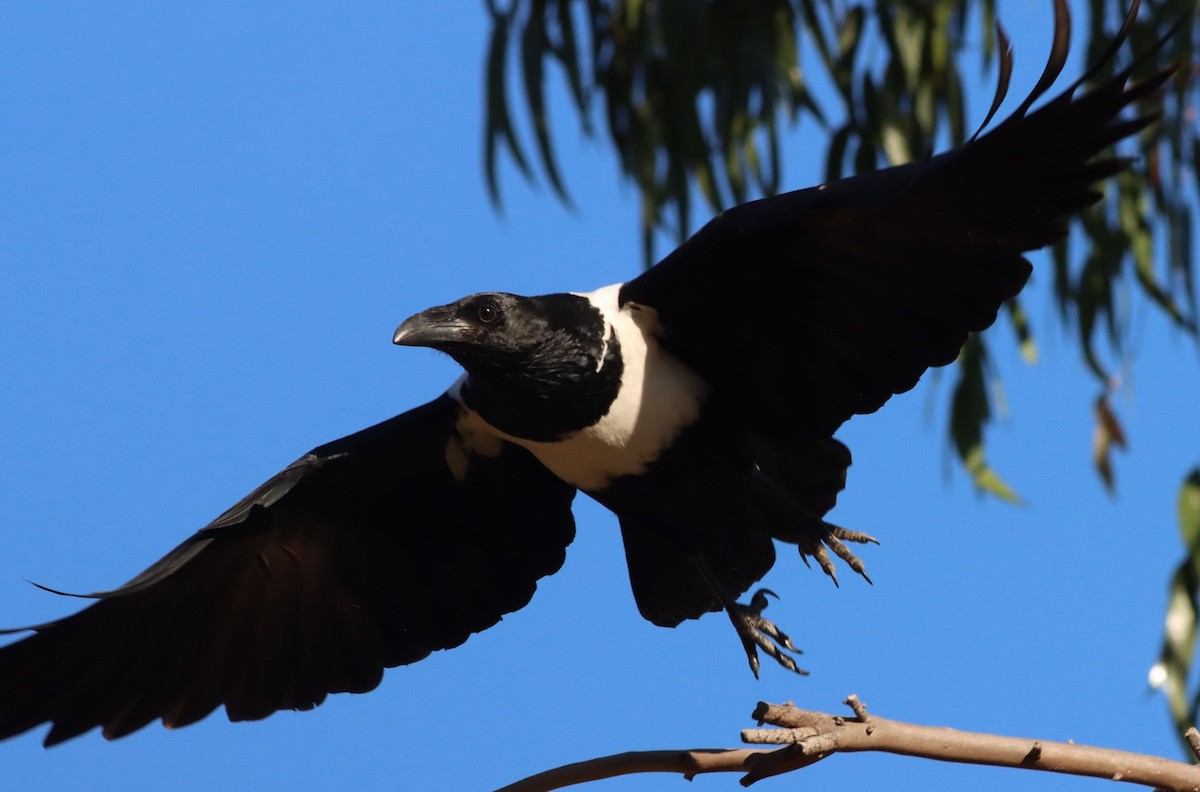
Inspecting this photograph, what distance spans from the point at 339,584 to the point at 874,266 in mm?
1573

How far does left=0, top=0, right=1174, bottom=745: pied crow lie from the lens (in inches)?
127

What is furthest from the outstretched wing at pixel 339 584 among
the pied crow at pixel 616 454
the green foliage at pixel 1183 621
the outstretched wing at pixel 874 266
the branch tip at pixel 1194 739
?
the green foliage at pixel 1183 621

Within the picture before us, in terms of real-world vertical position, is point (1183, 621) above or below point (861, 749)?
above

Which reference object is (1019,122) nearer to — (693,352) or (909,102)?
(693,352)

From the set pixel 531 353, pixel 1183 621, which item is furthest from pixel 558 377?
pixel 1183 621

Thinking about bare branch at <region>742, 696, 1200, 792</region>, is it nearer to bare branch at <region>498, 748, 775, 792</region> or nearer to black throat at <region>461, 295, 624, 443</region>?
bare branch at <region>498, 748, 775, 792</region>

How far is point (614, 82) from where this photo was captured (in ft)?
20.4

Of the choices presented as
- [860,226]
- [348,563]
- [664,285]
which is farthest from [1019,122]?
[348,563]

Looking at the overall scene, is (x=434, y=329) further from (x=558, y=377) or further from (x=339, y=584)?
(x=339, y=584)

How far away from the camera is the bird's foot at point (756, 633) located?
11.7ft

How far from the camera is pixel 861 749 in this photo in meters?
2.96

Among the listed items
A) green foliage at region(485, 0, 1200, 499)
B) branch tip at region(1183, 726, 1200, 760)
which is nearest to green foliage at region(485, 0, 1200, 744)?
green foliage at region(485, 0, 1200, 499)

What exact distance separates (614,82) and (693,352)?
2779 millimetres

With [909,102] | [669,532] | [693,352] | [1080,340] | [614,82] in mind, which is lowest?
[669,532]
